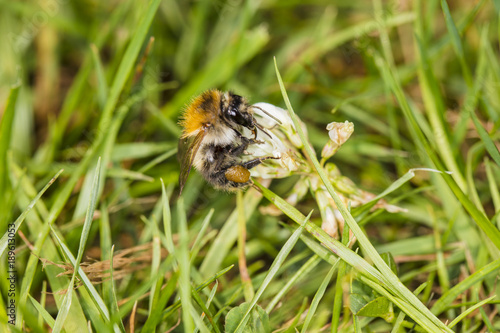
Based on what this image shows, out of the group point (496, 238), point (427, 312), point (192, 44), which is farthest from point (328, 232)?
point (192, 44)

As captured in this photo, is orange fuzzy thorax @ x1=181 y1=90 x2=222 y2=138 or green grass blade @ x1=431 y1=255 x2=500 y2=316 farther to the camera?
orange fuzzy thorax @ x1=181 y1=90 x2=222 y2=138

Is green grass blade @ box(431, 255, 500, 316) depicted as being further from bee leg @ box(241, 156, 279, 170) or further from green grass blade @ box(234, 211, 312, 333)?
bee leg @ box(241, 156, 279, 170)

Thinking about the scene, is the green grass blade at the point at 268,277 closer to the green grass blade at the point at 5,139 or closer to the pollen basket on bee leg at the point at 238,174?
the pollen basket on bee leg at the point at 238,174

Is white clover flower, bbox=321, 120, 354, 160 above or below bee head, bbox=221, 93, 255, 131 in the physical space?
below

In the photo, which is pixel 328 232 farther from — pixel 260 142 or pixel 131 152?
pixel 131 152

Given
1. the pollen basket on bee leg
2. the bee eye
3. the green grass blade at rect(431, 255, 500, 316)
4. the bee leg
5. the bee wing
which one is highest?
the bee eye

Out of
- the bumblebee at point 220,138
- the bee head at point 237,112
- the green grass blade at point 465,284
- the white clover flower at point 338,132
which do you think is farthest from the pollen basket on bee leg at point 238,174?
the green grass blade at point 465,284

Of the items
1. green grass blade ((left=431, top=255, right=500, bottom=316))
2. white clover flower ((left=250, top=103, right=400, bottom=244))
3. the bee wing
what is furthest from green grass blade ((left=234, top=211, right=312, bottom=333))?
green grass blade ((left=431, top=255, right=500, bottom=316))

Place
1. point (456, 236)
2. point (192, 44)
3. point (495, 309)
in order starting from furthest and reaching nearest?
point (192, 44)
point (456, 236)
point (495, 309)
